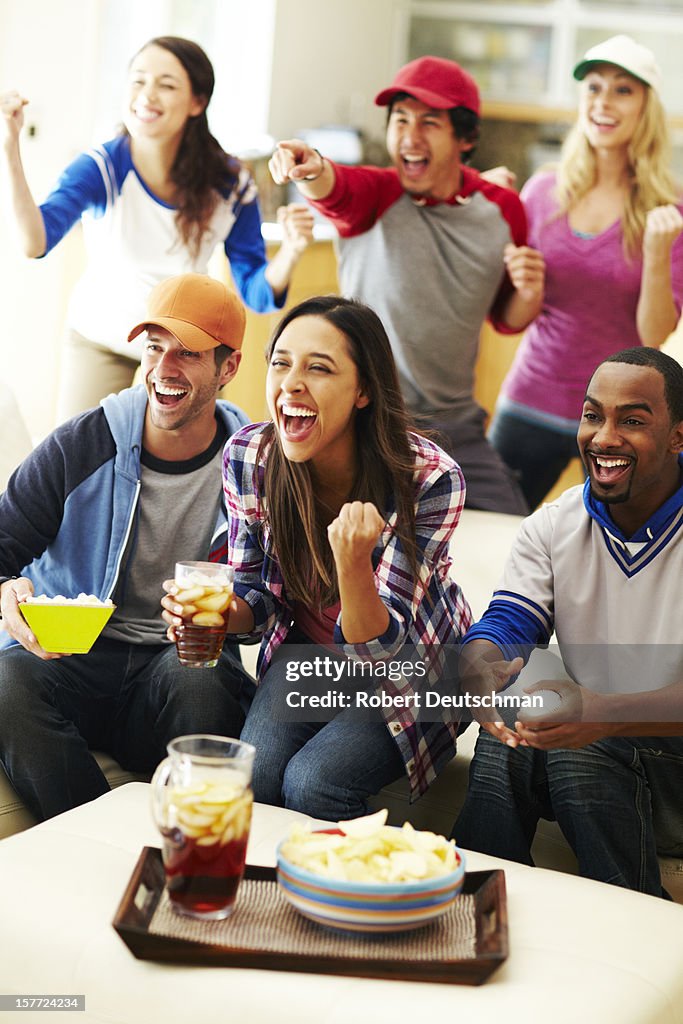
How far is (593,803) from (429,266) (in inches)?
63.0

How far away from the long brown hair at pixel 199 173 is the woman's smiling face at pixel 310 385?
1.20 meters

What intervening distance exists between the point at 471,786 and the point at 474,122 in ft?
5.73

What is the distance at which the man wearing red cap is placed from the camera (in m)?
3.03

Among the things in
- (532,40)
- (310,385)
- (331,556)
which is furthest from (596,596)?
(532,40)

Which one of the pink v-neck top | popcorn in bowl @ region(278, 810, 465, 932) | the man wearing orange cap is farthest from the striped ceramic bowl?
the pink v-neck top

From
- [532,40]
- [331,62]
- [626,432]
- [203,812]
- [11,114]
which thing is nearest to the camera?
[203,812]

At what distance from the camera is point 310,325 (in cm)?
206

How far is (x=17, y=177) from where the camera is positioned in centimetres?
292

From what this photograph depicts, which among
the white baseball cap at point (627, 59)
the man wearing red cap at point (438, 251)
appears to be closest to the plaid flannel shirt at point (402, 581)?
the man wearing red cap at point (438, 251)

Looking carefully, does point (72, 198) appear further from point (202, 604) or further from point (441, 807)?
point (441, 807)

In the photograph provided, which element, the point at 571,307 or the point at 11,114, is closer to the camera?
the point at 11,114

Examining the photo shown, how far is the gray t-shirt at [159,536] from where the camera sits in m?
2.27

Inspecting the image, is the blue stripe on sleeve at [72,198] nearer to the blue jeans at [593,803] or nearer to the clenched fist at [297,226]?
the clenched fist at [297,226]

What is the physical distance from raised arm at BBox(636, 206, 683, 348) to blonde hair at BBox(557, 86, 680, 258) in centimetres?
6
